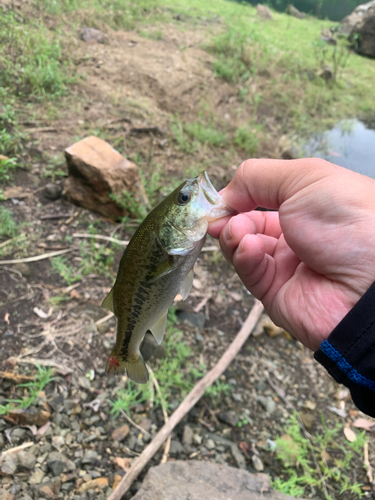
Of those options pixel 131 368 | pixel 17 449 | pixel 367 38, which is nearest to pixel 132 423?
pixel 17 449

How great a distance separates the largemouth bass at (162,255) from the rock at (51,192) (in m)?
3.13

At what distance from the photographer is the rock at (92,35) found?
805 cm

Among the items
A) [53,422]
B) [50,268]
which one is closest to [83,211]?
[50,268]

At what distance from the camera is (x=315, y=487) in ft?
10.2

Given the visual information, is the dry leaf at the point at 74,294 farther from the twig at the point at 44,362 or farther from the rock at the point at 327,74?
the rock at the point at 327,74

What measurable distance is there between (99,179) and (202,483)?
3.72 m

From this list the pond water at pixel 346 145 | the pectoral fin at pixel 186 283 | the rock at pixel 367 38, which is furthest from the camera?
the rock at pixel 367 38

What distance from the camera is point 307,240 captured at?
179 cm

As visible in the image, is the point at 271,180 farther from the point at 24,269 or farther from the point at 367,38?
the point at 367,38

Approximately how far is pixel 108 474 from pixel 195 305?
209 cm

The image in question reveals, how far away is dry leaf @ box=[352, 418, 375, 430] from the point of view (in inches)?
146

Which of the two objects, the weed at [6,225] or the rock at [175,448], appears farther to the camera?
the weed at [6,225]

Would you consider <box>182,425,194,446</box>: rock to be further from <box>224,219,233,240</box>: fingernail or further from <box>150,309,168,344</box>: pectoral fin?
<box>224,219,233,240</box>: fingernail

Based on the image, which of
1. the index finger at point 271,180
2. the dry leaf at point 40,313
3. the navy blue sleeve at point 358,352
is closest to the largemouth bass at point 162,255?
the index finger at point 271,180
